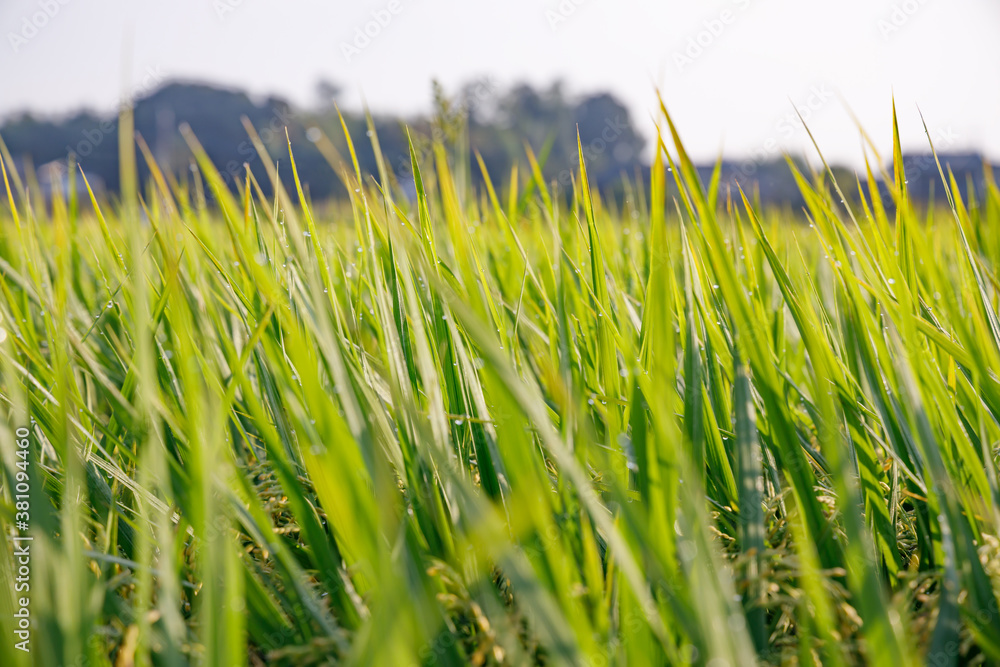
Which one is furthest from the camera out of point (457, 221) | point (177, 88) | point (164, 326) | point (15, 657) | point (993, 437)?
point (177, 88)

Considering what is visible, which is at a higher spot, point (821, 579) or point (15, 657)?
point (15, 657)

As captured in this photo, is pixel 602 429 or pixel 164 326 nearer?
pixel 602 429

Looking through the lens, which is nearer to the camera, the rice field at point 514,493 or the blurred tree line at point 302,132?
the rice field at point 514,493

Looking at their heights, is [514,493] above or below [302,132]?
below

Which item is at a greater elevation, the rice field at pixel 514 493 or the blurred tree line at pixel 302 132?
the blurred tree line at pixel 302 132

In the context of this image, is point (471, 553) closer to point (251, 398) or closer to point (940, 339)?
point (251, 398)

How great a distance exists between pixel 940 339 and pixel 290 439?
2.66 feet

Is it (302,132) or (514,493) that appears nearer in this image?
(514,493)

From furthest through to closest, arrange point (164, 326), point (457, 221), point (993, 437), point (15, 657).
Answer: point (164, 326), point (457, 221), point (993, 437), point (15, 657)

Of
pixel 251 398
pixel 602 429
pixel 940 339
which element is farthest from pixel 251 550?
pixel 940 339

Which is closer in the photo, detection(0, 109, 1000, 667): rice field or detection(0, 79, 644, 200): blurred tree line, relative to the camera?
detection(0, 109, 1000, 667): rice field

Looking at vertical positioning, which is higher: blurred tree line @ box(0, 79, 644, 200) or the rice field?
blurred tree line @ box(0, 79, 644, 200)

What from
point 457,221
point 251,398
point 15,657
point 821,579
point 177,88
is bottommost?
point 821,579

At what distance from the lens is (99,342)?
105 cm
